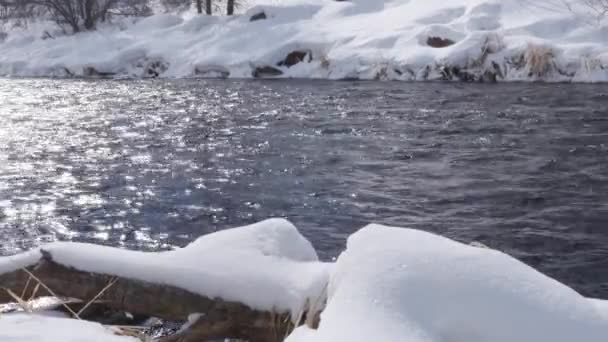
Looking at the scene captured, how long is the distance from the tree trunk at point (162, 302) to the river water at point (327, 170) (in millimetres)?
2678

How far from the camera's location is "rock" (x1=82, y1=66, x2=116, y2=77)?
25.5 meters

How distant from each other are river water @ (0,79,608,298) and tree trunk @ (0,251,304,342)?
268 cm

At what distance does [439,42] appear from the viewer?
834 inches

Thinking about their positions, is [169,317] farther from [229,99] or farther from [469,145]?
[229,99]

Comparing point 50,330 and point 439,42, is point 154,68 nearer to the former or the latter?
point 439,42

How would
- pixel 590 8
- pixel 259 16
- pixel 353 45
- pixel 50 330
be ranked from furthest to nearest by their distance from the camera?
1. pixel 259 16
2. pixel 353 45
3. pixel 590 8
4. pixel 50 330

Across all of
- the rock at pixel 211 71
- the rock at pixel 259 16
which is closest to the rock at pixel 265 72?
the rock at pixel 211 71

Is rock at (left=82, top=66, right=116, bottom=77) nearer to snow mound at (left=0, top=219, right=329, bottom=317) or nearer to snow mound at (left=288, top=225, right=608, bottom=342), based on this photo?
snow mound at (left=0, top=219, right=329, bottom=317)

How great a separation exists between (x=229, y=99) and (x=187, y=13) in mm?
20833

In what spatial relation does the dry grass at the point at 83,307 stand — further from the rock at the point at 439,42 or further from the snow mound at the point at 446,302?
the rock at the point at 439,42

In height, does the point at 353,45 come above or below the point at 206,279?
above

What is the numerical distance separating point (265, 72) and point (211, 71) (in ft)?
6.79

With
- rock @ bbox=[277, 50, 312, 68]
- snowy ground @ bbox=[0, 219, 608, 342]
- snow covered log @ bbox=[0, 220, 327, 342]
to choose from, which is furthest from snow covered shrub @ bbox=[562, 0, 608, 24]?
snowy ground @ bbox=[0, 219, 608, 342]

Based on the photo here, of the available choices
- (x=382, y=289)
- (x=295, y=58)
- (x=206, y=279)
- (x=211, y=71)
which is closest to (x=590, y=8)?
(x=295, y=58)
